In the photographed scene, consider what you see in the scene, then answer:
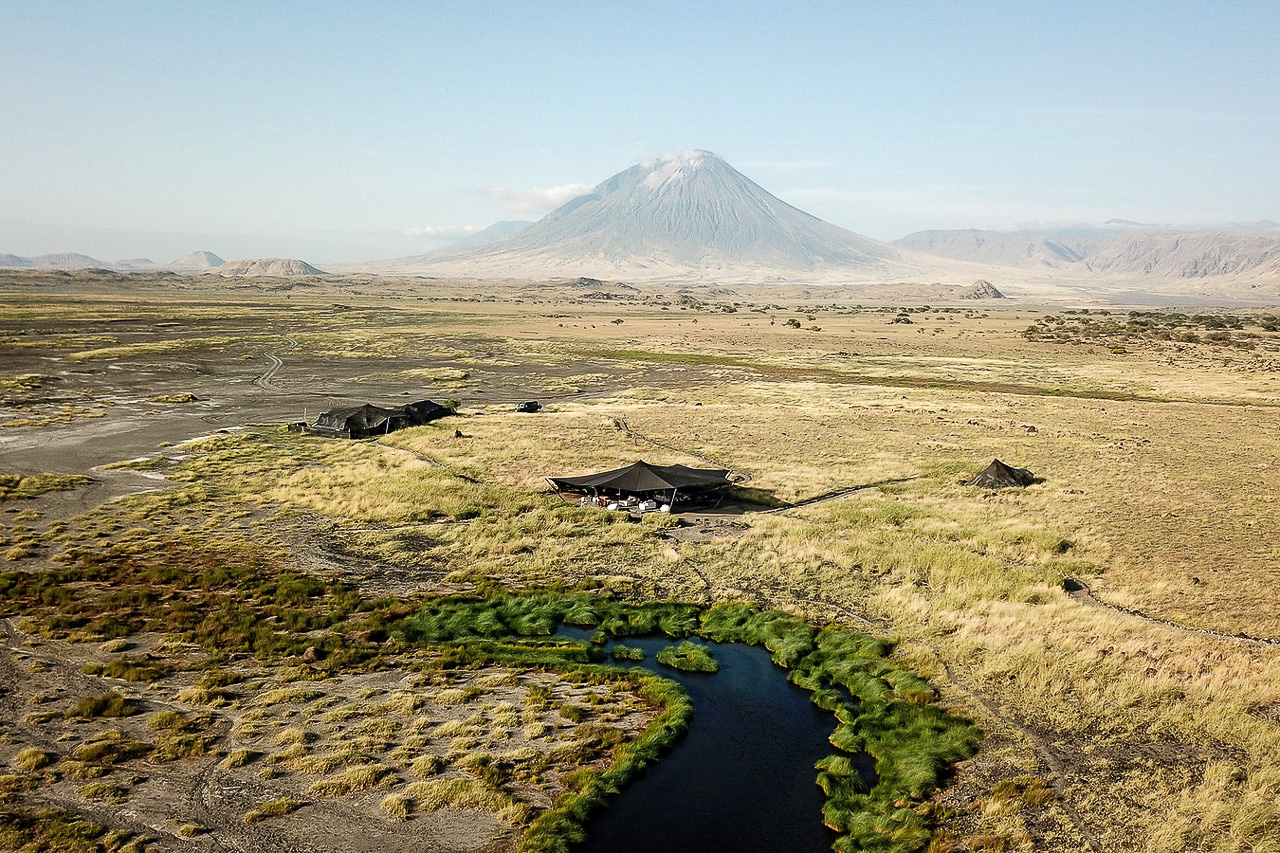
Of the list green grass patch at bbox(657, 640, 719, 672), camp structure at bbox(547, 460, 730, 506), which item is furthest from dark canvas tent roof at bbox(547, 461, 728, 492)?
green grass patch at bbox(657, 640, 719, 672)

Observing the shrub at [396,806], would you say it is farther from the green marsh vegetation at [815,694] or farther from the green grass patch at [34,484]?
the green grass patch at [34,484]

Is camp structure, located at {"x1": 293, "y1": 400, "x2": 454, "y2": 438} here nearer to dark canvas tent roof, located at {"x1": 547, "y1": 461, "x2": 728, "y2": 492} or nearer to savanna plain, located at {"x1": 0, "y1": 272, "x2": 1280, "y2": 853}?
savanna plain, located at {"x1": 0, "y1": 272, "x2": 1280, "y2": 853}

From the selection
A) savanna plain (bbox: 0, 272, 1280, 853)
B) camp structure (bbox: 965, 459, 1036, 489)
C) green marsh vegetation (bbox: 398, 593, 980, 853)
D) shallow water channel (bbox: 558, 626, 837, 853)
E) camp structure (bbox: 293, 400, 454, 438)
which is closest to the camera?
shallow water channel (bbox: 558, 626, 837, 853)

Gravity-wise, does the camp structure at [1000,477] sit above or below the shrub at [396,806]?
above

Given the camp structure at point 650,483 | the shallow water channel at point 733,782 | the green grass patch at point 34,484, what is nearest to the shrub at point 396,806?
the shallow water channel at point 733,782

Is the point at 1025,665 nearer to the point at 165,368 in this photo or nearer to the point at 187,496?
the point at 187,496

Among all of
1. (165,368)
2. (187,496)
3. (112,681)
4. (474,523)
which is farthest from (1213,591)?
(165,368)
